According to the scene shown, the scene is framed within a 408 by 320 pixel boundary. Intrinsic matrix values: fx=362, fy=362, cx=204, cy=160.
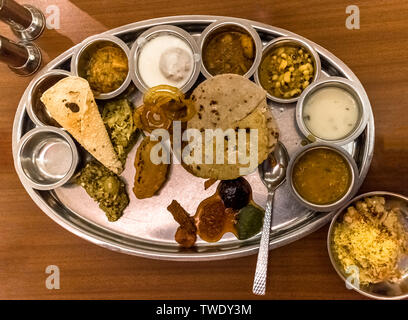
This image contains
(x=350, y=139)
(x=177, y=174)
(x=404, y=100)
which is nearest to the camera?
(x=350, y=139)

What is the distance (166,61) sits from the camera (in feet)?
7.45

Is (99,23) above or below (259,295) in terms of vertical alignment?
above

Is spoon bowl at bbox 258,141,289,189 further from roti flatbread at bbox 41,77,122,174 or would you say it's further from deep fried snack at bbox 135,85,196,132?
roti flatbread at bbox 41,77,122,174

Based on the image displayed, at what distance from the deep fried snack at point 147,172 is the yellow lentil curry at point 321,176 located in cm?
83

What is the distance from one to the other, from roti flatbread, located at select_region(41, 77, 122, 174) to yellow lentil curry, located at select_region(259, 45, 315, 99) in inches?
41.3

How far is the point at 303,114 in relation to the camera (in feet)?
7.15

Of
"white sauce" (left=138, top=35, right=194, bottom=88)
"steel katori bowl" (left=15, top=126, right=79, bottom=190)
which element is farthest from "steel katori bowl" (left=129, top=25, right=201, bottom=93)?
"steel katori bowl" (left=15, top=126, right=79, bottom=190)

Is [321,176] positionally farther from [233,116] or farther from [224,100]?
[224,100]

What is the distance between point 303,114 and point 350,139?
1.00ft

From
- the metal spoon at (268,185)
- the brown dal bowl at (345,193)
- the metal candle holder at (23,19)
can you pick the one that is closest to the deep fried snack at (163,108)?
the metal spoon at (268,185)

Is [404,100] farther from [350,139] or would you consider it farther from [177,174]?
[177,174]

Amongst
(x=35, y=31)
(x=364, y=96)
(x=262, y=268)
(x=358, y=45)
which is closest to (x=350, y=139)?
(x=364, y=96)

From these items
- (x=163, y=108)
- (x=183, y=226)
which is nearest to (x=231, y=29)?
(x=163, y=108)

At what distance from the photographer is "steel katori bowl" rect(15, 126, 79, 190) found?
229cm
